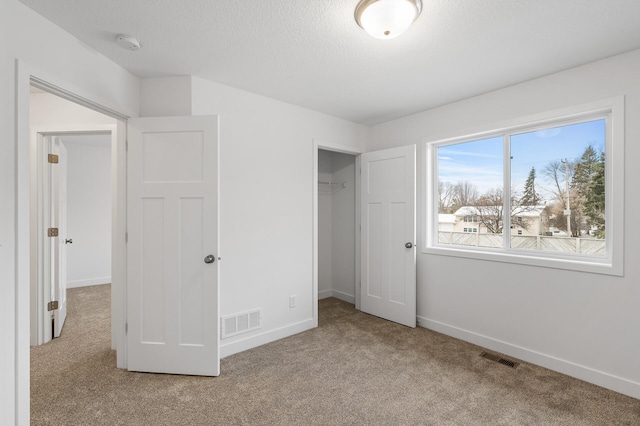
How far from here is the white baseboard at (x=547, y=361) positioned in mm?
2250

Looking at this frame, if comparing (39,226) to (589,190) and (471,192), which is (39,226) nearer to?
(471,192)

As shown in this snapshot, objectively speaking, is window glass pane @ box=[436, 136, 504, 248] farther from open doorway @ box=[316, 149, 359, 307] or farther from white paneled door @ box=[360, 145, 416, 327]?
open doorway @ box=[316, 149, 359, 307]

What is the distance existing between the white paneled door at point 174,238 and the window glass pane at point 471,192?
2539 mm

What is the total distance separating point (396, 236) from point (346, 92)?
5.71 ft

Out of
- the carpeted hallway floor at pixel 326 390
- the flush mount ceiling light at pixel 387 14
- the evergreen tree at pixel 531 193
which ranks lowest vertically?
the carpeted hallway floor at pixel 326 390

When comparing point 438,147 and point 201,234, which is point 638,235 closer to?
point 438,147

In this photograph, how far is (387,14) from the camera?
5.41 feet

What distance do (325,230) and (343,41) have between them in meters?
3.11

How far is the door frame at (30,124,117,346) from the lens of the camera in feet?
9.76

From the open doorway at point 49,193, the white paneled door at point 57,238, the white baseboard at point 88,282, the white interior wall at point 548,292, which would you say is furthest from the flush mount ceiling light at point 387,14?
the white baseboard at point 88,282

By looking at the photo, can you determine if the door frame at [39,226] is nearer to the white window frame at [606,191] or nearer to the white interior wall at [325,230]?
the white interior wall at [325,230]

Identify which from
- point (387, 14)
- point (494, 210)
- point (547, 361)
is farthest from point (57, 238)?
point (547, 361)

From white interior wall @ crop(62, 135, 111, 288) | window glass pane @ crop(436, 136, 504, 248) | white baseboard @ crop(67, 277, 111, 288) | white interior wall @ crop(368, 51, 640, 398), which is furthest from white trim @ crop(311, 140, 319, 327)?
white baseboard @ crop(67, 277, 111, 288)

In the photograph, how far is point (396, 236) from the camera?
3.68m
